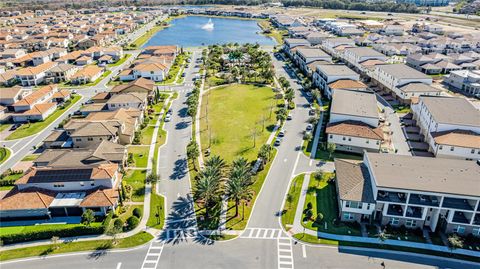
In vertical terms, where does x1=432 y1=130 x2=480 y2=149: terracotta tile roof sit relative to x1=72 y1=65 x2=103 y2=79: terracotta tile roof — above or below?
above

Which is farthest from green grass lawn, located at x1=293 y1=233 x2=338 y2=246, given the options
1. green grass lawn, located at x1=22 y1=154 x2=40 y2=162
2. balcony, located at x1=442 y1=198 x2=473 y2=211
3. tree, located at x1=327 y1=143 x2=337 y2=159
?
green grass lawn, located at x1=22 y1=154 x2=40 y2=162

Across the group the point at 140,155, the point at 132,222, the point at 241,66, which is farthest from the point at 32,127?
the point at 241,66

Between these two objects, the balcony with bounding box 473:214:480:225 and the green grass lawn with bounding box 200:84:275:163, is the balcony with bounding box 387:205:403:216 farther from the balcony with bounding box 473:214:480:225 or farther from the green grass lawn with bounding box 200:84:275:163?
the green grass lawn with bounding box 200:84:275:163

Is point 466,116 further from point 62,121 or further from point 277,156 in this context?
point 62,121

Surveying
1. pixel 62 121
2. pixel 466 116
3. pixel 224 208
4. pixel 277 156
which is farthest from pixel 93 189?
pixel 466 116

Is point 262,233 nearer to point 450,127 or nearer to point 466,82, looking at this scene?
point 450,127

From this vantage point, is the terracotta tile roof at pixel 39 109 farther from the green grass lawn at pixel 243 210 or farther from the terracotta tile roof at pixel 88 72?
the green grass lawn at pixel 243 210

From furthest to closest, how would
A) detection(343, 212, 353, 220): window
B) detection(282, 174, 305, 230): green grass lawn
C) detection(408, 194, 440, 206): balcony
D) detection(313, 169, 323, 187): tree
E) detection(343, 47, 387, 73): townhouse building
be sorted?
detection(343, 47, 387, 73): townhouse building, detection(313, 169, 323, 187): tree, detection(282, 174, 305, 230): green grass lawn, detection(343, 212, 353, 220): window, detection(408, 194, 440, 206): balcony

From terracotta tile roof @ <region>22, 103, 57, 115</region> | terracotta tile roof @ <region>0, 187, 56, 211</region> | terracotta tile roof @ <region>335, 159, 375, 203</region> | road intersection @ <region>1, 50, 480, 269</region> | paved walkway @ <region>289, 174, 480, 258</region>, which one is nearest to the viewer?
road intersection @ <region>1, 50, 480, 269</region>
